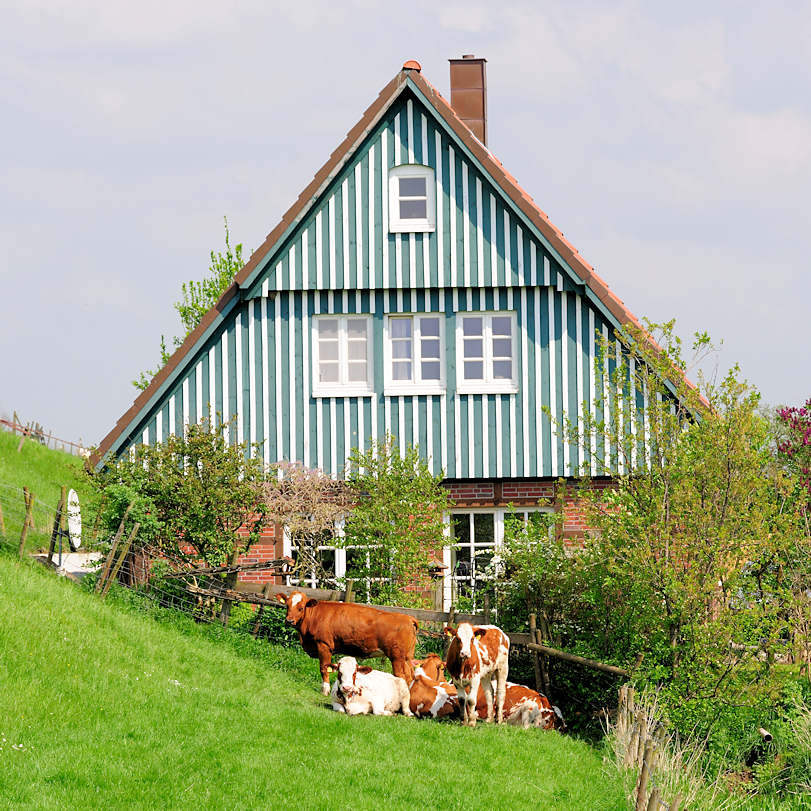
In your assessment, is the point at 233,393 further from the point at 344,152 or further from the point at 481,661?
the point at 481,661

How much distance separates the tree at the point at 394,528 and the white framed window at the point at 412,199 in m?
4.09

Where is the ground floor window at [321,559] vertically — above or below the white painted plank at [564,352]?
below

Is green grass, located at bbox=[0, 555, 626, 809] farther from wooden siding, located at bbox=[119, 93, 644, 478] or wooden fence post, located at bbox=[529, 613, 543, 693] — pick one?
wooden siding, located at bbox=[119, 93, 644, 478]

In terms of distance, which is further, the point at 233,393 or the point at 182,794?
the point at 233,393

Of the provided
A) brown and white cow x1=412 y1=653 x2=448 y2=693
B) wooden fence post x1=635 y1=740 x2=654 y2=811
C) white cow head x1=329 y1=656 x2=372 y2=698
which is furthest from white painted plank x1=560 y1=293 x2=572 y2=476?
wooden fence post x1=635 y1=740 x2=654 y2=811

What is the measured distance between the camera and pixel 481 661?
559 inches

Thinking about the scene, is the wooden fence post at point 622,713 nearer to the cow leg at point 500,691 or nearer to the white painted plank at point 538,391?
the cow leg at point 500,691

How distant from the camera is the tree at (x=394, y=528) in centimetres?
1798

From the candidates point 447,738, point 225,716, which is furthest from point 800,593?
point 225,716

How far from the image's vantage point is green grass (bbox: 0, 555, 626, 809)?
414 inches

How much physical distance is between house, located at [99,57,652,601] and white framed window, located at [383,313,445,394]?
3 cm

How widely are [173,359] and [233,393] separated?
3.96 feet

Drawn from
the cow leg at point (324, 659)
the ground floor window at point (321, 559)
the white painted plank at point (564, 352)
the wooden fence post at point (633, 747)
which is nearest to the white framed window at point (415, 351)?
the white painted plank at point (564, 352)

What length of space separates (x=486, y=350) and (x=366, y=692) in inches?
318
